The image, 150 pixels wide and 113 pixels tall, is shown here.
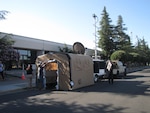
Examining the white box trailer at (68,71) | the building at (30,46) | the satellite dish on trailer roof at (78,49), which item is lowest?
the white box trailer at (68,71)

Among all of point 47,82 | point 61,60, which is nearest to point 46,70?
point 47,82

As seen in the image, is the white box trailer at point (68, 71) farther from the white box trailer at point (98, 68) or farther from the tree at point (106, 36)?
the tree at point (106, 36)

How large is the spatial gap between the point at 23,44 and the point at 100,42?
31.5m

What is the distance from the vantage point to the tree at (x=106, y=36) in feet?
207

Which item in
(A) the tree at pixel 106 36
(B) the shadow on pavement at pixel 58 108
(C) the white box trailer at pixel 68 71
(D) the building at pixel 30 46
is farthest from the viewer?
(A) the tree at pixel 106 36

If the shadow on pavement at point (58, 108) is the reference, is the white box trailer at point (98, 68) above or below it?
above

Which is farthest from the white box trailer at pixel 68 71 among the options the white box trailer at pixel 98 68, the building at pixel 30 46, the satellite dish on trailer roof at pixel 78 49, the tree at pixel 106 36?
the tree at pixel 106 36

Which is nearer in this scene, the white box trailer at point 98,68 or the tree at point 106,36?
the white box trailer at point 98,68

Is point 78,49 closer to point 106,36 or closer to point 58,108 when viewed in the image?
point 58,108

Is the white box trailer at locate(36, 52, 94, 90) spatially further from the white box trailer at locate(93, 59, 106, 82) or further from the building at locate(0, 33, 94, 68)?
the building at locate(0, 33, 94, 68)

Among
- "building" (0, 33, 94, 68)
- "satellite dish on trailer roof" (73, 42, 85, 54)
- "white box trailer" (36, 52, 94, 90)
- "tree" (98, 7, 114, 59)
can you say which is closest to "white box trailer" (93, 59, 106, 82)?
"satellite dish on trailer roof" (73, 42, 85, 54)

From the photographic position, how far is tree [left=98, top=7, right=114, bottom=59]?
62994 millimetres

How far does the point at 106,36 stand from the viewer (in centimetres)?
6372

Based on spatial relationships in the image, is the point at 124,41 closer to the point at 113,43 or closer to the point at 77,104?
Result: the point at 113,43
